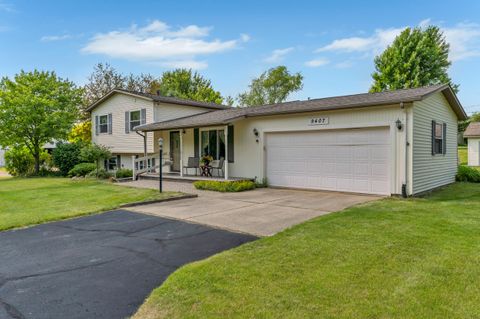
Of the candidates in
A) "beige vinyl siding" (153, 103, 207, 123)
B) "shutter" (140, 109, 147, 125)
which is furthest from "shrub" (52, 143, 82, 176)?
"beige vinyl siding" (153, 103, 207, 123)

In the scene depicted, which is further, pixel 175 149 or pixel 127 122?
pixel 127 122

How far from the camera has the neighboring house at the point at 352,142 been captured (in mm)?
9703

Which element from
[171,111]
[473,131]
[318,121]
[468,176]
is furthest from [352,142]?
[473,131]

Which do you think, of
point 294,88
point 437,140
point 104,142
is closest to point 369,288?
point 437,140

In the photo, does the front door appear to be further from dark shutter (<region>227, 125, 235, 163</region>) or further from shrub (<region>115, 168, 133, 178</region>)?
dark shutter (<region>227, 125, 235, 163</region>)

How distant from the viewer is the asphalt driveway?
336cm

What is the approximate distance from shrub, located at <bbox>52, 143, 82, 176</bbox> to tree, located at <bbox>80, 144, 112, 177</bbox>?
63 cm

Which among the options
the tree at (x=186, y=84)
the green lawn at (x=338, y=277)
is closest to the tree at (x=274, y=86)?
the tree at (x=186, y=84)

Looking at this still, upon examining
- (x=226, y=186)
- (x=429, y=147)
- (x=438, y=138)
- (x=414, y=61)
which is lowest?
(x=226, y=186)

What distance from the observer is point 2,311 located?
3.22 meters

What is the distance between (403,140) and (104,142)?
17.4 metres

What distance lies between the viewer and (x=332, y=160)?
11.2 meters

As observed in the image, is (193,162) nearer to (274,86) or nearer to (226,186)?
(226,186)

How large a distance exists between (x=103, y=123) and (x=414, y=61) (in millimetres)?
29668
